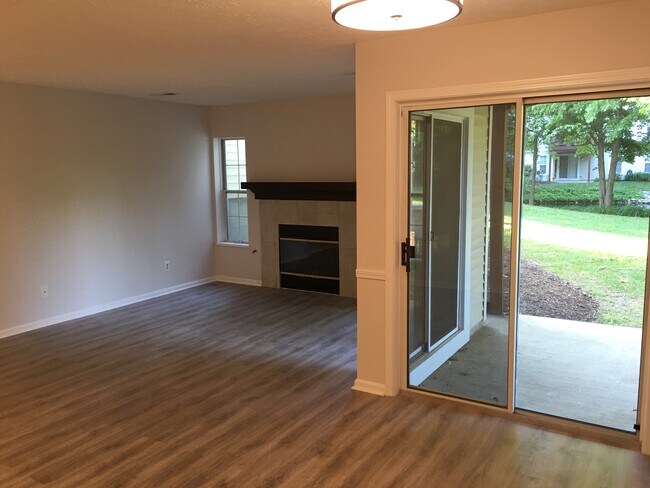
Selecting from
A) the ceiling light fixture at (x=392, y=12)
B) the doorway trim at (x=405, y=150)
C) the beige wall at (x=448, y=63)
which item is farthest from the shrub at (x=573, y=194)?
the ceiling light fixture at (x=392, y=12)

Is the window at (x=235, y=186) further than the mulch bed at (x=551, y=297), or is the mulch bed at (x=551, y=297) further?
the window at (x=235, y=186)

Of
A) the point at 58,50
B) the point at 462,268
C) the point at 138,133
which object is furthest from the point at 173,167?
the point at 462,268

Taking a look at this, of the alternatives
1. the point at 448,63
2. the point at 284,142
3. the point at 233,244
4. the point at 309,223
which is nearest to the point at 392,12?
the point at 448,63

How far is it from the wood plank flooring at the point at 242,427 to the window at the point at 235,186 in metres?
2.66

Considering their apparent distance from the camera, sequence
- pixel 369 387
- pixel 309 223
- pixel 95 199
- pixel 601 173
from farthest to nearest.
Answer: pixel 309 223 < pixel 95 199 < pixel 369 387 < pixel 601 173

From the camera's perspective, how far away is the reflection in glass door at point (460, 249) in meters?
3.29

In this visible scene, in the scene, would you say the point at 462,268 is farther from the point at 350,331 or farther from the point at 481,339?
the point at 350,331

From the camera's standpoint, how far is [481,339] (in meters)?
3.47

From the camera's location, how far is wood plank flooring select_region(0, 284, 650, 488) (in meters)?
2.76

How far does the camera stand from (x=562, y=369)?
343 centimetres

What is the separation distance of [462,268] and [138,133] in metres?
4.36

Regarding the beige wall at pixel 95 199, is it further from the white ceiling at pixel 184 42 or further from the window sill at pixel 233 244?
the white ceiling at pixel 184 42

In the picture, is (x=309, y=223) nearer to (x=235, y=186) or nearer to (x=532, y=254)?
(x=235, y=186)

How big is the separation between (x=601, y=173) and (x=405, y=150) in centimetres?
114
